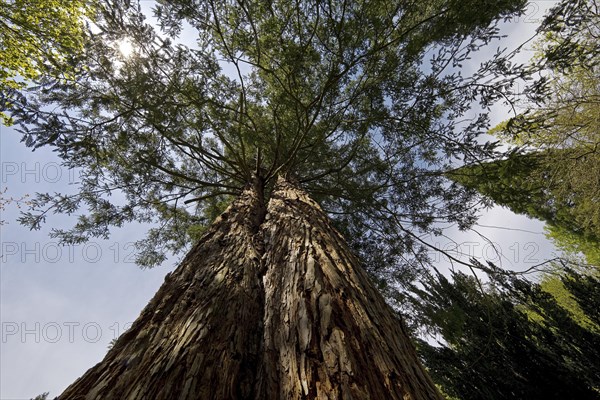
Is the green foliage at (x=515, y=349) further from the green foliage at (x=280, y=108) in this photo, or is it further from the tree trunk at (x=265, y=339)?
the tree trunk at (x=265, y=339)

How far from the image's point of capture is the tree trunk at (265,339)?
915 mm

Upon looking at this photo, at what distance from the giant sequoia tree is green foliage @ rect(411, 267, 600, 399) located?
148 cm

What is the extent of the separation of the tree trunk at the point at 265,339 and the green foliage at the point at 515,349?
3424 millimetres

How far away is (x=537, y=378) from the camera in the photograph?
14.8 ft

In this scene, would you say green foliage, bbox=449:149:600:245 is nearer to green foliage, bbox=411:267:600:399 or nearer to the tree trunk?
green foliage, bbox=411:267:600:399

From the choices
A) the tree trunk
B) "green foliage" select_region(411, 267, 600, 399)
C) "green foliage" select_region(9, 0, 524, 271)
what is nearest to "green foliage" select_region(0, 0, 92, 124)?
"green foliage" select_region(9, 0, 524, 271)

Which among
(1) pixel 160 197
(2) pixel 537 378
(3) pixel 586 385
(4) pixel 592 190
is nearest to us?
(3) pixel 586 385

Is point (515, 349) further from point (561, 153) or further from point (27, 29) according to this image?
point (27, 29)

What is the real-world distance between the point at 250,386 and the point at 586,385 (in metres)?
5.85

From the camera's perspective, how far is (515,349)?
4.81m

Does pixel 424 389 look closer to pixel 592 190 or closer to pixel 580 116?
pixel 592 190

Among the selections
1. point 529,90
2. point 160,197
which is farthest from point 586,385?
point 160,197

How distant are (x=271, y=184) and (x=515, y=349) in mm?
5296

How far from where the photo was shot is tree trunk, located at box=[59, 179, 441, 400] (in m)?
0.92
